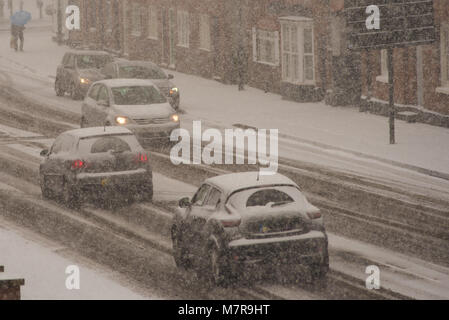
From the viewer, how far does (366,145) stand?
27.8 metres

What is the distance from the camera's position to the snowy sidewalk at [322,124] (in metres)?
26.4

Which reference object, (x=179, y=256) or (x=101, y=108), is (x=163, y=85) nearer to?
(x=101, y=108)

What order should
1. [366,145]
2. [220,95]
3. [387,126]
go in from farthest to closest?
1. [220,95]
2. [387,126]
3. [366,145]

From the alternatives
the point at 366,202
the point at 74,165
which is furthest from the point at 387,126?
the point at 74,165

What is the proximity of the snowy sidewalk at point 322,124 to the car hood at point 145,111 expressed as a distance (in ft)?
11.9

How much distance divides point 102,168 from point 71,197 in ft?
2.92

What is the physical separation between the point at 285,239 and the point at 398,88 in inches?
752

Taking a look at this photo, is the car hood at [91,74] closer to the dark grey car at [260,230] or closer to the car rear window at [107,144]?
the car rear window at [107,144]

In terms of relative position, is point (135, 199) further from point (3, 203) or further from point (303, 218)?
point (303, 218)

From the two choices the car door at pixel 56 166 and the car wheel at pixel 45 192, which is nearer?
the car door at pixel 56 166

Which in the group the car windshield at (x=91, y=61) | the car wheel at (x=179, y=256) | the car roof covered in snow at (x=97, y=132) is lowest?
the car wheel at (x=179, y=256)

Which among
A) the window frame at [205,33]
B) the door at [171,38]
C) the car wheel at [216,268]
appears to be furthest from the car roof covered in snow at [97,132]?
the door at [171,38]
